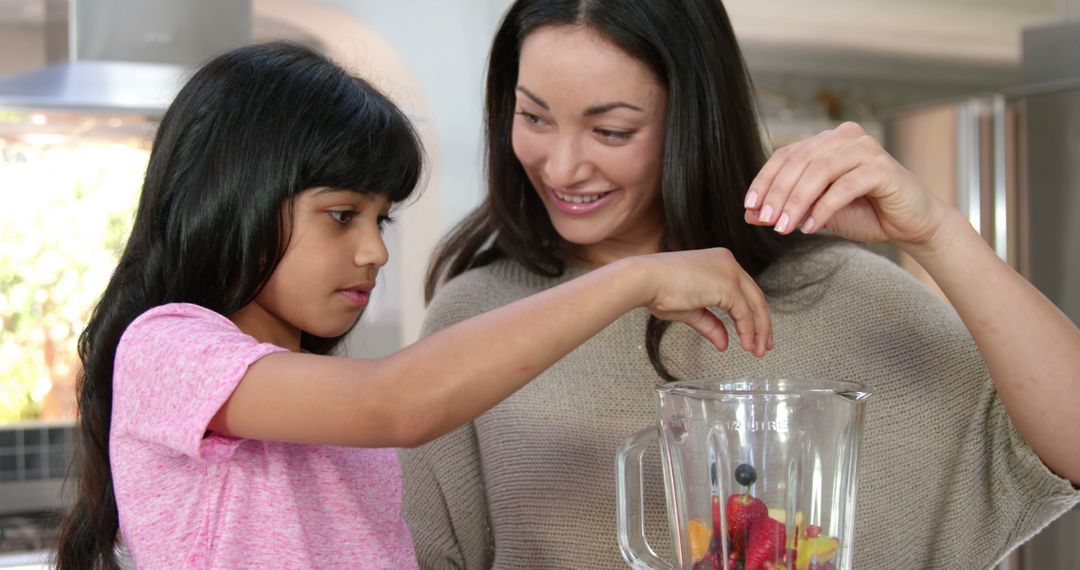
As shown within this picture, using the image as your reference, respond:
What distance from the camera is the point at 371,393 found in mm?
784

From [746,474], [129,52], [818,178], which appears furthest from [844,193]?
[129,52]

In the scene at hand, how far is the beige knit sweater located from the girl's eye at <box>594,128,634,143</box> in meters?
0.22

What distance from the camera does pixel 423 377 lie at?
0.78 m

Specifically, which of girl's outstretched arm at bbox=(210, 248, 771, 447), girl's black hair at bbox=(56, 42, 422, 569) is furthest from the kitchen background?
girl's outstretched arm at bbox=(210, 248, 771, 447)

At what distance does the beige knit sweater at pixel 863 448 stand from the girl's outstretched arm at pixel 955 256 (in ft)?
0.30

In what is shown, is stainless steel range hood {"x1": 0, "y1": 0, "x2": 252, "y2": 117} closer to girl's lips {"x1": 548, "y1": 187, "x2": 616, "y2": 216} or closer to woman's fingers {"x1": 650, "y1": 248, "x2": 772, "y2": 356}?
girl's lips {"x1": 548, "y1": 187, "x2": 616, "y2": 216}

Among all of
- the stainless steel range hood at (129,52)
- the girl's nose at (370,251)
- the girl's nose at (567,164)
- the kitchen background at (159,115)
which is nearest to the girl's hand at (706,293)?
the girl's nose at (370,251)

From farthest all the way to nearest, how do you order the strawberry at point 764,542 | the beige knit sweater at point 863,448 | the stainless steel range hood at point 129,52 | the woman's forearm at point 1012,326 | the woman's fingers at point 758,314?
the stainless steel range hood at point 129,52 → the beige knit sweater at point 863,448 → the woman's forearm at point 1012,326 → the woman's fingers at point 758,314 → the strawberry at point 764,542

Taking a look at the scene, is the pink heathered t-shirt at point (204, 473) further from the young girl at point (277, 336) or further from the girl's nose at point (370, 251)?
the girl's nose at point (370, 251)

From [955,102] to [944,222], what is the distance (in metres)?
2.05

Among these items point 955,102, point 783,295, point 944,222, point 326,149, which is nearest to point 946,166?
point 955,102

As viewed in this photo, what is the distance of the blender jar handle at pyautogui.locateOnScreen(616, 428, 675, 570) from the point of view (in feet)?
2.78

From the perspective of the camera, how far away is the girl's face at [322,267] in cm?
96

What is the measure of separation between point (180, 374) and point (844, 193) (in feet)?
1.69
